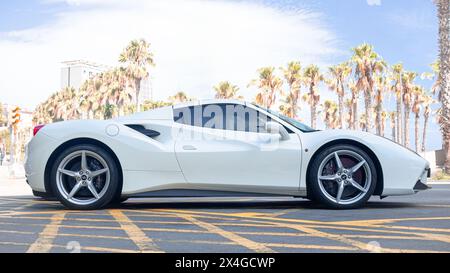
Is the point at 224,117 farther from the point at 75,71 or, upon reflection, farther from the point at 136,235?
the point at 75,71

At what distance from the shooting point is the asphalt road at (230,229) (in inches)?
145

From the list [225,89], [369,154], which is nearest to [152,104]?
[225,89]

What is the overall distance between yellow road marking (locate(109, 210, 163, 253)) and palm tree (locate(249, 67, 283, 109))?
4300cm

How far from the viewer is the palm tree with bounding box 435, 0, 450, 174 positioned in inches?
800

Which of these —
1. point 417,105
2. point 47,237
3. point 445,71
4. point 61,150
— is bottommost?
point 47,237

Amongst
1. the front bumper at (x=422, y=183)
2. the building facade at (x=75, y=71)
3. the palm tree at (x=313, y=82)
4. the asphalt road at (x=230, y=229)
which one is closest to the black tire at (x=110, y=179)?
the asphalt road at (x=230, y=229)

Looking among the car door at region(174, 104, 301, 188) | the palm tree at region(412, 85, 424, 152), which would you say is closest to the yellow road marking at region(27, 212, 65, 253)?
A: the car door at region(174, 104, 301, 188)

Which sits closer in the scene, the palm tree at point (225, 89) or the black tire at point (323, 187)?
the black tire at point (323, 187)

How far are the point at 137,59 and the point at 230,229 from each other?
43.0m

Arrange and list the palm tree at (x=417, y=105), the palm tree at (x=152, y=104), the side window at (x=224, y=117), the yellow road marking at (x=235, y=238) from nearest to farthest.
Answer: the yellow road marking at (x=235, y=238), the side window at (x=224, y=117), the palm tree at (x=417, y=105), the palm tree at (x=152, y=104)

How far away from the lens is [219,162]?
5918mm

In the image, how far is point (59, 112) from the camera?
217 ft

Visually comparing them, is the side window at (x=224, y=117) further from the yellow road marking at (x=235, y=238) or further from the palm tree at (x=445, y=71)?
the palm tree at (x=445, y=71)
